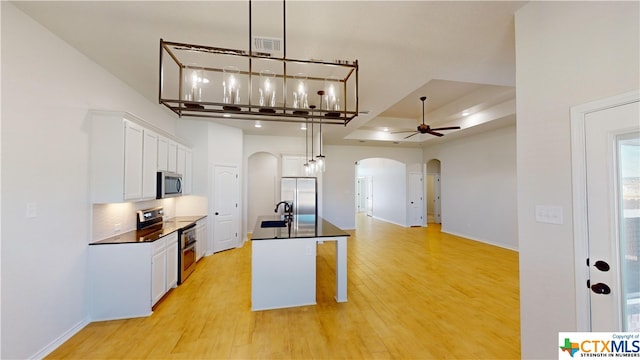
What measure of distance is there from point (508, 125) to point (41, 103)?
794 cm

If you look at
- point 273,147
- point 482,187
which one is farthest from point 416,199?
point 273,147

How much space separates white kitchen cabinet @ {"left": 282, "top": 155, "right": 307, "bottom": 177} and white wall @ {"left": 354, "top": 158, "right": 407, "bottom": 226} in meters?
4.26

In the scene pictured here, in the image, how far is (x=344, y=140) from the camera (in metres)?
7.50

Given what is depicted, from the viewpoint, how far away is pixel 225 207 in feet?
18.8

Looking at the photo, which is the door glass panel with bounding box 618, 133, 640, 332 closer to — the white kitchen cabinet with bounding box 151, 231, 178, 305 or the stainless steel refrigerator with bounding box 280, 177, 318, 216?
the white kitchen cabinet with bounding box 151, 231, 178, 305

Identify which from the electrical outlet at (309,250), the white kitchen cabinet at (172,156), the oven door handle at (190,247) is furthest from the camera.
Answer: the white kitchen cabinet at (172,156)

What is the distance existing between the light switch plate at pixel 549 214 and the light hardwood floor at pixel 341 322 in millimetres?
1347

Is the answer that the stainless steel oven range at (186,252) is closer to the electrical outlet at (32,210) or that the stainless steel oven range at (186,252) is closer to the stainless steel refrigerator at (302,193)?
the electrical outlet at (32,210)

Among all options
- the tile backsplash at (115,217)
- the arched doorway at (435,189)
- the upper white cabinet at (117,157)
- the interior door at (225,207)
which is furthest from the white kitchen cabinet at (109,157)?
the arched doorway at (435,189)

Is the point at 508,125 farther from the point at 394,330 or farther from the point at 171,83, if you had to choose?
the point at 171,83

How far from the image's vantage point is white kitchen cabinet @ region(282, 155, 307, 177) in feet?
22.1

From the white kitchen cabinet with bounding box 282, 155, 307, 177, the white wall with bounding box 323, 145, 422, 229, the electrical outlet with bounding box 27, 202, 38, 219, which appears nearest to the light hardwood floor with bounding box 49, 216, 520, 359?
the electrical outlet with bounding box 27, 202, 38, 219

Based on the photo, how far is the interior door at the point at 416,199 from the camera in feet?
29.5

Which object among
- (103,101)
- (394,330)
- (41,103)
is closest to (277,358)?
(394,330)
